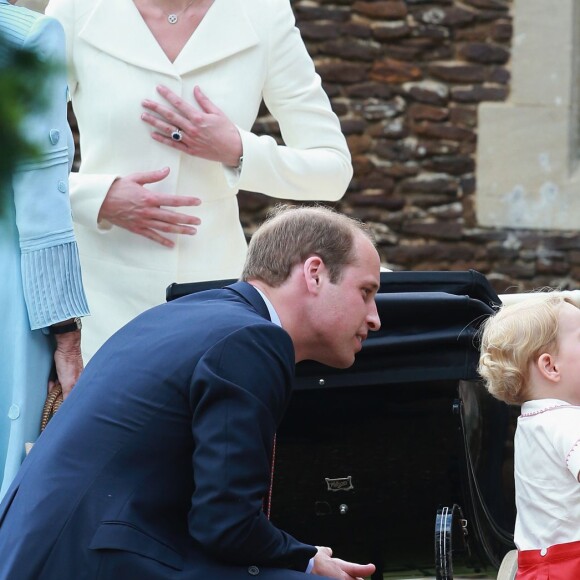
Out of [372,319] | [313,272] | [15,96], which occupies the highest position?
[15,96]

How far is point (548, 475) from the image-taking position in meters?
2.72

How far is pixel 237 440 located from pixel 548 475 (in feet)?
2.91

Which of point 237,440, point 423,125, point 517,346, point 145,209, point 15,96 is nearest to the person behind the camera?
point 15,96

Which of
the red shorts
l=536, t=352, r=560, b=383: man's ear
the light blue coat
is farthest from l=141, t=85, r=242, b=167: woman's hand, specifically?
the red shorts

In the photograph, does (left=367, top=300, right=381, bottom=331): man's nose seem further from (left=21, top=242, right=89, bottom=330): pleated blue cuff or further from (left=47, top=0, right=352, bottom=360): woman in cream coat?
(left=47, top=0, right=352, bottom=360): woman in cream coat

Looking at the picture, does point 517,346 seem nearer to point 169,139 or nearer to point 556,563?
point 556,563

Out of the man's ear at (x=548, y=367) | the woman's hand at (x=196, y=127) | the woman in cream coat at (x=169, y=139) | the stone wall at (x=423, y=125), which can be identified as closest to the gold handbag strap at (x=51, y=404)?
the woman in cream coat at (x=169, y=139)

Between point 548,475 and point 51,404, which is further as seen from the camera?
point 51,404

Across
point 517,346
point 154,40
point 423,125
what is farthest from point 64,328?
point 423,125

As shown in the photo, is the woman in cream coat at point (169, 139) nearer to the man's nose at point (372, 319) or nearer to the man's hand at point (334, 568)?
the man's nose at point (372, 319)

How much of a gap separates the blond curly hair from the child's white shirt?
2.8 inches

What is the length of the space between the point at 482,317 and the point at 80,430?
1.22 meters

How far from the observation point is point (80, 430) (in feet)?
7.32

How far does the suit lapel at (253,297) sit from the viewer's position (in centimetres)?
240
